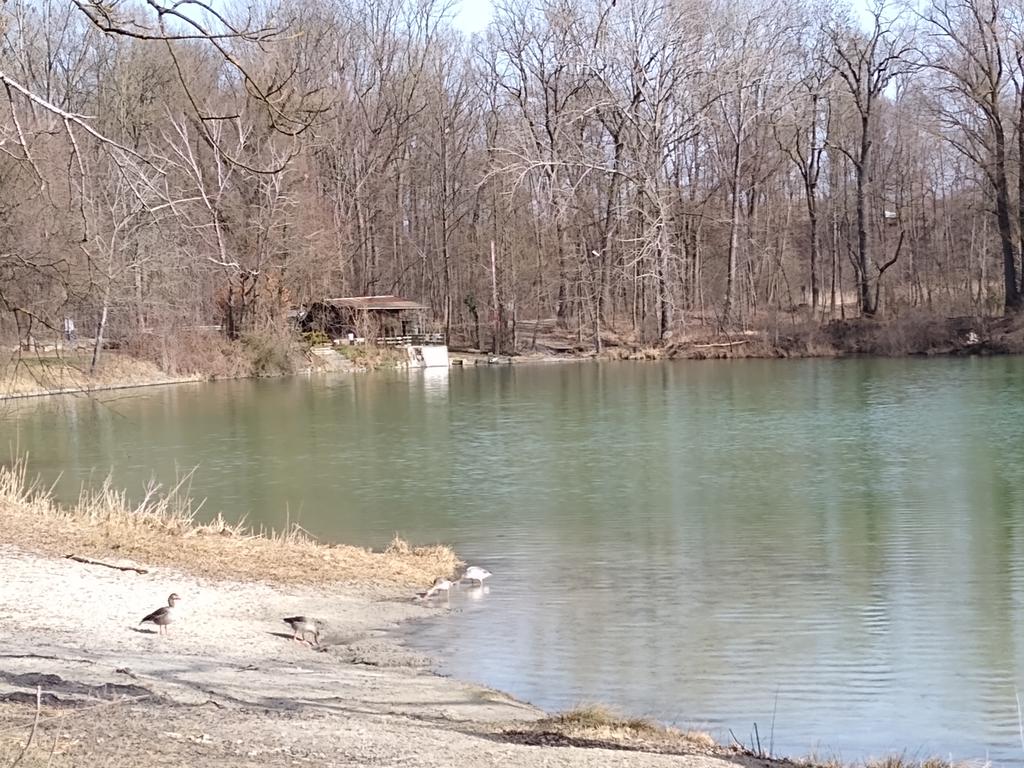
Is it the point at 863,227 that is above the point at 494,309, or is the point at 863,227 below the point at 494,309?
above

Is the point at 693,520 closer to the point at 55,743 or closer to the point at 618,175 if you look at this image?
the point at 55,743

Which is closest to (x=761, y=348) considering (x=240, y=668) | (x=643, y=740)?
(x=240, y=668)

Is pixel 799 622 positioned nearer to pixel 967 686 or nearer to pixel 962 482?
pixel 967 686

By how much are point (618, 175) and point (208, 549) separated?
4556cm

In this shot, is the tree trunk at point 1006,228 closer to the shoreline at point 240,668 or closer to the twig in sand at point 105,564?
the shoreline at point 240,668

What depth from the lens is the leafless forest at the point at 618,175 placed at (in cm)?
4831

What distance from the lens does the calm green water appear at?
9000mm

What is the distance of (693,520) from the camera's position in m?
Result: 16.7

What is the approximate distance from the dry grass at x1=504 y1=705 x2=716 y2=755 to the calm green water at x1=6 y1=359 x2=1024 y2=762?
0.80 m

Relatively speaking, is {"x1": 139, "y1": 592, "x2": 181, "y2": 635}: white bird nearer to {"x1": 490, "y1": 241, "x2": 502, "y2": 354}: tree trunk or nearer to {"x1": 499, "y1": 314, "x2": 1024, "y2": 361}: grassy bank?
{"x1": 499, "y1": 314, "x2": 1024, "y2": 361}: grassy bank

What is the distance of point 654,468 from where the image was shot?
866 inches

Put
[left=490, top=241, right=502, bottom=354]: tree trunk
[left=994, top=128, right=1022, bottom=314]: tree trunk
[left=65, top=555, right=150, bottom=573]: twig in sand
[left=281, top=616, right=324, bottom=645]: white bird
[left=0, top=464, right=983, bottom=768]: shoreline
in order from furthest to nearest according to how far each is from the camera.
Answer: [left=490, top=241, right=502, bottom=354]: tree trunk
[left=994, top=128, right=1022, bottom=314]: tree trunk
[left=65, top=555, right=150, bottom=573]: twig in sand
[left=281, top=616, right=324, bottom=645]: white bird
[left=0, top=464, right=983, bottom=768]: shoreline

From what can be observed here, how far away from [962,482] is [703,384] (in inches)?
819

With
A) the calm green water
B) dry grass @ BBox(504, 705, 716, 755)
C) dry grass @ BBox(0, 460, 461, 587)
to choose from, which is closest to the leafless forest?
the calm green water
